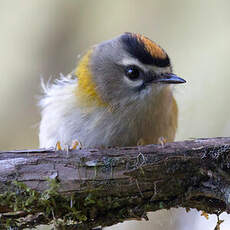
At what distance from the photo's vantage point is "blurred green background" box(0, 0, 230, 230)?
21.5 ft

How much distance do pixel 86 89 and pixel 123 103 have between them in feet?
1.63

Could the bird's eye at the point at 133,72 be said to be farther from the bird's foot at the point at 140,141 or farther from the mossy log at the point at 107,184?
the mossy log at the point at 107,184

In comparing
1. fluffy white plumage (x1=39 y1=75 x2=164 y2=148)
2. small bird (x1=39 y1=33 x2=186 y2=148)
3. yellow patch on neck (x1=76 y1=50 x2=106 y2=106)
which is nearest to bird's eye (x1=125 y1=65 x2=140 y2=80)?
small bird (x1=39 y1=33 x2=186 y2=148)

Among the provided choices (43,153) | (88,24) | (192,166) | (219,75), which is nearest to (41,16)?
(88,24)

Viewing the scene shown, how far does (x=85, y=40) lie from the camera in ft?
23.3

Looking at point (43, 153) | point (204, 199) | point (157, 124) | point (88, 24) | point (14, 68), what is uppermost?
point (88, 24)

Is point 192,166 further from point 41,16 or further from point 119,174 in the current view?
point 41,16

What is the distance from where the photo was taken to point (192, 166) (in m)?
3.44

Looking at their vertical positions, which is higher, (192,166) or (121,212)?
(192,166)

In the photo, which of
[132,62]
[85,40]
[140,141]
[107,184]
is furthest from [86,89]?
[85,40]

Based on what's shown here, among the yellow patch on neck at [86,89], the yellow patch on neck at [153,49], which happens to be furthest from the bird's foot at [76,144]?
the yellow patch on neck at [153,49]

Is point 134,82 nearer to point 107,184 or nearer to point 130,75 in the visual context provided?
point 130,75

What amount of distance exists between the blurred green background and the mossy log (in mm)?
3036

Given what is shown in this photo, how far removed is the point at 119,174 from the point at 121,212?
317 millimetres
